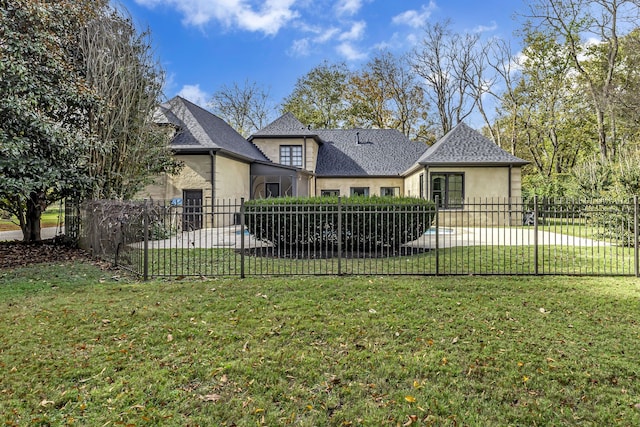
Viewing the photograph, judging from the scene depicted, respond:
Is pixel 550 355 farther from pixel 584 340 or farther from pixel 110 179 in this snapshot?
pixel 110 179

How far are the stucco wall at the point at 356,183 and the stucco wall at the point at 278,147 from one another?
4.63ft

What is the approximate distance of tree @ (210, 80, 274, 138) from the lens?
116 ft

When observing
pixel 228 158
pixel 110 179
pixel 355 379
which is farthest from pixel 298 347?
pixel 228 158

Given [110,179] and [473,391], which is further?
[110,179]

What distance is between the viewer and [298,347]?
4078mm

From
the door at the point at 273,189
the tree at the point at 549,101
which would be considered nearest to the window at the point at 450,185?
the door at the point at 273,189

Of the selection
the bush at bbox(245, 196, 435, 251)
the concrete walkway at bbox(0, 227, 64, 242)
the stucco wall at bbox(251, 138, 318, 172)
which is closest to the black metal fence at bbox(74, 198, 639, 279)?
the bush at bbox(245, 196, 435, 251)

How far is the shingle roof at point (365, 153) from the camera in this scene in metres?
25.0

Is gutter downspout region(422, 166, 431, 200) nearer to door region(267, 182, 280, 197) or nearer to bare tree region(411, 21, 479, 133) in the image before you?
door region(267, 182, 280, 197)

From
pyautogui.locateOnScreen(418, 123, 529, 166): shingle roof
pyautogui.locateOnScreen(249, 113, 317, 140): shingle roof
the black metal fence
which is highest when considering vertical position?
pyautogui.locateOnScreen(249, 113, 317, 140): shingle roof

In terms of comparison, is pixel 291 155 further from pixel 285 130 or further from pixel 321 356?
pixel 321 356

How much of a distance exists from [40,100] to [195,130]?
8.43 metres

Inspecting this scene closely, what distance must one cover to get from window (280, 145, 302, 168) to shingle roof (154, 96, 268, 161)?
3273 mm

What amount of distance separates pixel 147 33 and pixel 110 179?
5.14 m
